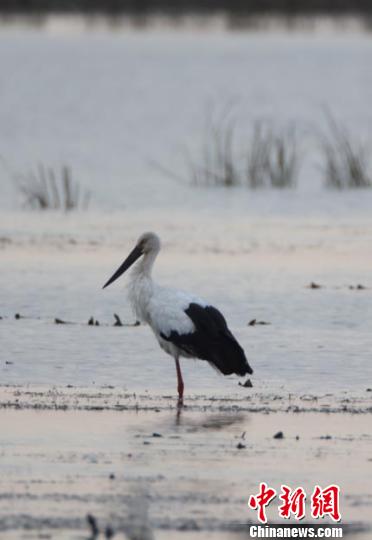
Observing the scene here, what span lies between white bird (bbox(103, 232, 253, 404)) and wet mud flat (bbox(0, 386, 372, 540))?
23 centimetres

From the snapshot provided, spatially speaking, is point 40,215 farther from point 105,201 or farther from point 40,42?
point 40,42

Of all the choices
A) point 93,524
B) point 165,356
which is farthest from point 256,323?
point 93,524

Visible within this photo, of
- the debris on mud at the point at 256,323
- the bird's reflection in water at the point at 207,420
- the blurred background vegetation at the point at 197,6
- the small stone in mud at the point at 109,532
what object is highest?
the small stone in mud at the point at 109,532

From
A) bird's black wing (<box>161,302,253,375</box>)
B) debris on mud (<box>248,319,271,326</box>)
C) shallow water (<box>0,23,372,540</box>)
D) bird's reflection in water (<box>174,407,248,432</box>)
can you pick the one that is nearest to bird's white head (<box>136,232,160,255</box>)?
shallow water (<box>0,23,372,540</box>)

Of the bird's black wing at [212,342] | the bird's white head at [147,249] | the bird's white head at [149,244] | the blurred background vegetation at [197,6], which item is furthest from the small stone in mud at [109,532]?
the blurred background vegetation at [197,6]

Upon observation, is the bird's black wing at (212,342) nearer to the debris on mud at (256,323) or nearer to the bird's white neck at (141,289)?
the bird's white neck at (141,289)

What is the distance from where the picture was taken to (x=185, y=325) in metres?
11.1

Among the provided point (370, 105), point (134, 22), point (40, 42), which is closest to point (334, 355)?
point (370, 105)

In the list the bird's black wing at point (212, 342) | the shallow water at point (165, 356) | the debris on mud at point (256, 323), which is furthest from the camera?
the debris on mud at point (256, 323)

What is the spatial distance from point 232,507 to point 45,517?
813 mm

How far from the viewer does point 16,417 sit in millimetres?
9773

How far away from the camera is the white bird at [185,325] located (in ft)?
35.4

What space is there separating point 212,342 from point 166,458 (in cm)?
218

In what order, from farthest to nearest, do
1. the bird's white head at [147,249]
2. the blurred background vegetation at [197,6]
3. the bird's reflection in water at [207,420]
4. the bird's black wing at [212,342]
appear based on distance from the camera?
the blurred background vegetation at [197,6] < the bird's white head at [147,249] < the bird's black wing at [212,342] < the bird's reflection in water at [207,420]
